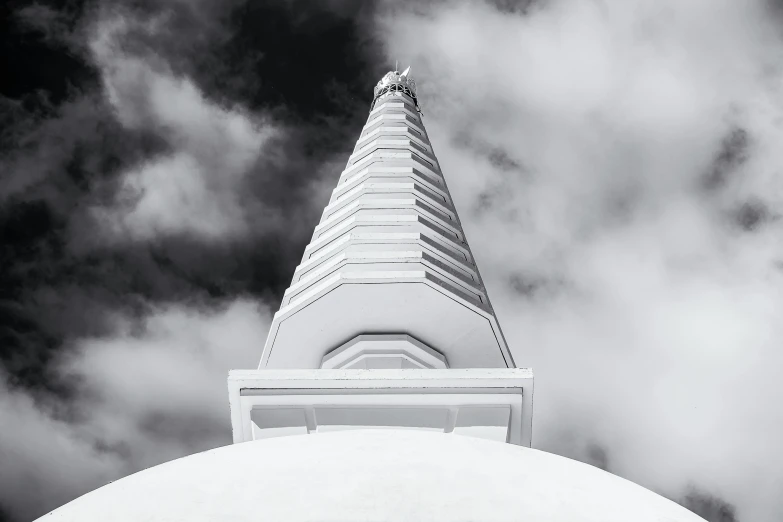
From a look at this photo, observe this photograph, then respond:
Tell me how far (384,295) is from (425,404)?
6.19ft

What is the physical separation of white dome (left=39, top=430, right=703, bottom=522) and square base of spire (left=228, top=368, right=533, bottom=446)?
5.43 ft

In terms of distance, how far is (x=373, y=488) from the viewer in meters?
3.15

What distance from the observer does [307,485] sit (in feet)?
10.6

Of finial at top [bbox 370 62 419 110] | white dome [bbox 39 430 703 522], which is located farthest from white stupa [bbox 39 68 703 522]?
finial at top [bbox 370 62 419 110]

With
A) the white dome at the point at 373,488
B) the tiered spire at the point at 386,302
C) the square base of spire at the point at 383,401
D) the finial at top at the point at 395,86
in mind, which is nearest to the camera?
the white dome at the point at 373,488

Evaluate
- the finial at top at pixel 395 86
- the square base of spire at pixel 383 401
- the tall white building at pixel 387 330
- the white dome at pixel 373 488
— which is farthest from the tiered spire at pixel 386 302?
the finial at top at pixel 395 86

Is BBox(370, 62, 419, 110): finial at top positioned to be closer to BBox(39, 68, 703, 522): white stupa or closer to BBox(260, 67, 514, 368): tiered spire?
BBox(39, 68, 703, 522): white stupa

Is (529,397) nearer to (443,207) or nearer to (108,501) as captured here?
(108,501)

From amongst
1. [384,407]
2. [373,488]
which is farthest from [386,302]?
[373,488]

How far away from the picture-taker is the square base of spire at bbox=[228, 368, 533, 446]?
5383 mm

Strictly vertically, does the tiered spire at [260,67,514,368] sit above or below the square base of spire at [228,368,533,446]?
above

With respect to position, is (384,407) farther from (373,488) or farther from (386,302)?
(373,488)

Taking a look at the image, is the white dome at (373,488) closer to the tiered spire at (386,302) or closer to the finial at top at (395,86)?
the tiered spire at (386,302)

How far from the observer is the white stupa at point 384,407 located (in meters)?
3.13
